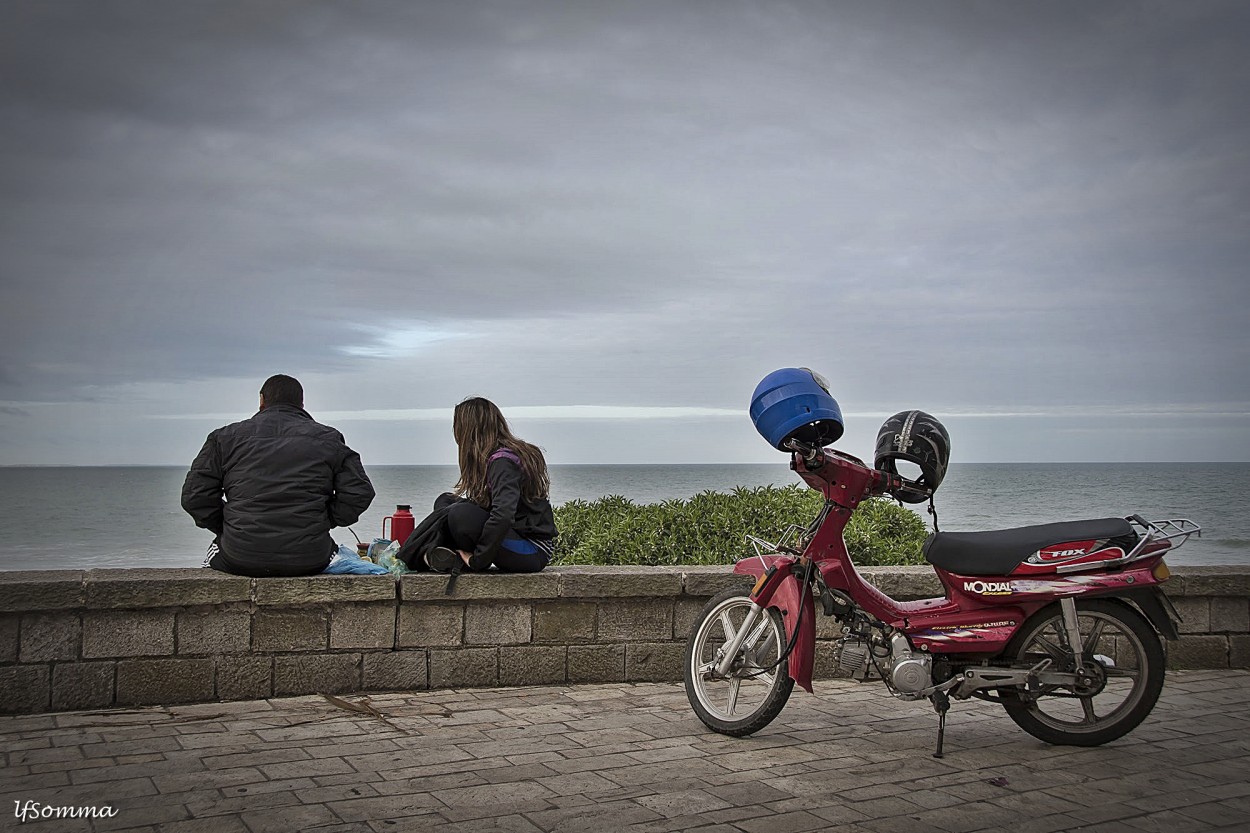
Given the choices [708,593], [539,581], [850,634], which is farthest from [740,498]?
[850,634]

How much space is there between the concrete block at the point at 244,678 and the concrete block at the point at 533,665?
1.25 m

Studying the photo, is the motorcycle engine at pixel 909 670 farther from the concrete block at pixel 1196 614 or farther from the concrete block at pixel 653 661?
the concrete block at pixel 1196 614

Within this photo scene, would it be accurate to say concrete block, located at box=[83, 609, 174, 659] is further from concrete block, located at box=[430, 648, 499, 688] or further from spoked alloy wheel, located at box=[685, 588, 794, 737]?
spoked alloy wheel, located at box=[685, 588, 794, 737]

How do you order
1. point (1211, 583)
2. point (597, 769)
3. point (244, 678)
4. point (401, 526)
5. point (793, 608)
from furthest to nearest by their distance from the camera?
point (401, 526) < point (1211, 583) < point (244, 678) < point (793, 608) < point (597, 769)

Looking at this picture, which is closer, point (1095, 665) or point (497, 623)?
point (1095, 665)

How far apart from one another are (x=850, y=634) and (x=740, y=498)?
3.57 m

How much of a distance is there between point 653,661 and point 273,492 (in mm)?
2363

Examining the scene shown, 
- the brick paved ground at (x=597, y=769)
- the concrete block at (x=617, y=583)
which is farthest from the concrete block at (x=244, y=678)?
the concrete block at (x=617, y=583)

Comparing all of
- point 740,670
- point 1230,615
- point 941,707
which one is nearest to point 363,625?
point 740,670

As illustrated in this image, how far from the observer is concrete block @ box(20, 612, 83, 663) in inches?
211

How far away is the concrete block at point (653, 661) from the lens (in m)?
6.32

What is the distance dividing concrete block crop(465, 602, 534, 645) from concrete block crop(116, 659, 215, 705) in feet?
4.49

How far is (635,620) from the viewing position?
6.32 m

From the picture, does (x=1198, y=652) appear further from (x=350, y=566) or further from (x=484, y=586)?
(x=350, y=566)
